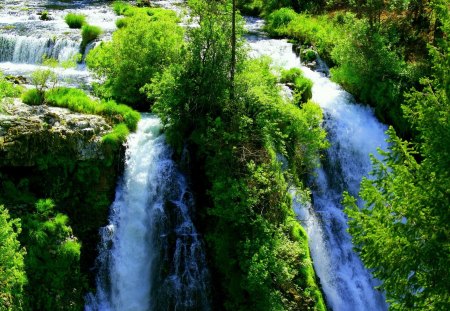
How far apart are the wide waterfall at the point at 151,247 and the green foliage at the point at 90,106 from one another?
1644mm

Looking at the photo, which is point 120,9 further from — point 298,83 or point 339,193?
point 339,193

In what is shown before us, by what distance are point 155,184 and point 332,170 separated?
866cm

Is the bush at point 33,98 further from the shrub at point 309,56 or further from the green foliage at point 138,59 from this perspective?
the shrub at point 309,56

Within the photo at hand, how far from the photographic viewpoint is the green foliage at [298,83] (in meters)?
23.5

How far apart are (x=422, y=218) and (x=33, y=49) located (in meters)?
25.4

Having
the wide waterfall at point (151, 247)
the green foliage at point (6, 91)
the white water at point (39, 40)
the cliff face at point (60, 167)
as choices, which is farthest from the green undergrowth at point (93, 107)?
the white water at point (39, 40)

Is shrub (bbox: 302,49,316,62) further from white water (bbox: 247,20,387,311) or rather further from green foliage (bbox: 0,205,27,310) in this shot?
green foliage (bbox: 0,205,27,310)

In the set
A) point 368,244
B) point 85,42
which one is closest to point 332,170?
point 368,244

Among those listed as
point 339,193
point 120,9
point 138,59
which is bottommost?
point 339,193

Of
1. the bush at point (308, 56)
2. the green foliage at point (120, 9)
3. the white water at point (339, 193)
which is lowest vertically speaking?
the white water at point (339, 193)

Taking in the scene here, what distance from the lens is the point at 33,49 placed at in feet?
95.9

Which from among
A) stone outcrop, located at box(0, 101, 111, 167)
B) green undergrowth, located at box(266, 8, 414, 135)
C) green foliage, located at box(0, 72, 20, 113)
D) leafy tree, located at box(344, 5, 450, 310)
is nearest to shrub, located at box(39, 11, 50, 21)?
green foliage, located at box(0, 72, 20, 113)

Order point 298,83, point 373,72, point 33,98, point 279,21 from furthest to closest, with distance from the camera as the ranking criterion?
1. point 279,21
2. point 373,72
3. point 298,83
4. point 33,98

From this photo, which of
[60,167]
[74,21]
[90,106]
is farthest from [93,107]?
[74,21]
